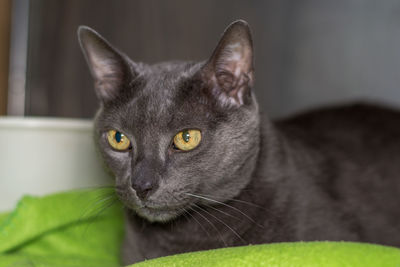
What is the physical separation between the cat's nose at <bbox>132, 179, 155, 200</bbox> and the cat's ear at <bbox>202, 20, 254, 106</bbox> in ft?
1.00

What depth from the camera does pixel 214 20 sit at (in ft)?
7.54

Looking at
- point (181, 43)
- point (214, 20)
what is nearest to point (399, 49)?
point (214, 20)

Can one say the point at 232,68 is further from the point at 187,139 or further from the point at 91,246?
the point at 91,246

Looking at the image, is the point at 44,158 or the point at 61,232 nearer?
the point at 61,232

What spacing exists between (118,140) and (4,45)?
1456mm

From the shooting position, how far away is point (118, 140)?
1.27 meters

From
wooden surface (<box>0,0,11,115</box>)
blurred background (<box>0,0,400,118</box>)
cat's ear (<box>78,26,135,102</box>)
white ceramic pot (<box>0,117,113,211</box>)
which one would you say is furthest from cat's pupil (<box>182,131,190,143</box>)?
wooden surface (<box>0,0,11,115</box>)

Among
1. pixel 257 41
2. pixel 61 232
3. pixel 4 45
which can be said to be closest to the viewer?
pixel 61 232

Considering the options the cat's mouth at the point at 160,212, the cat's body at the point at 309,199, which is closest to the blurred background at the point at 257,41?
the cat's body at the point at 309,199

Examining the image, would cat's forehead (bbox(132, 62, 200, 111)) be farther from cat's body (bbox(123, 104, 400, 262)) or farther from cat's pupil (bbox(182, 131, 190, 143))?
cat's body (bbox(123, 104, 400, 262))

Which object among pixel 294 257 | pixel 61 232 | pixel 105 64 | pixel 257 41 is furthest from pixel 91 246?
pixel 257 41

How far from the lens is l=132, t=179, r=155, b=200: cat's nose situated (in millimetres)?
1099

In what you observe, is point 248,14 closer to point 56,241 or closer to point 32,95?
point 32,95

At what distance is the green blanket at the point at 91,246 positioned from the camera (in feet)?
3.28
